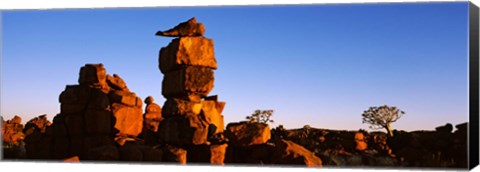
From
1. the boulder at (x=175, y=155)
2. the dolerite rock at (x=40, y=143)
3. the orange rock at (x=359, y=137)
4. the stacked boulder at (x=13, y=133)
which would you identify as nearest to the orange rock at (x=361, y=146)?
the orange rock at (x=359, y=137)

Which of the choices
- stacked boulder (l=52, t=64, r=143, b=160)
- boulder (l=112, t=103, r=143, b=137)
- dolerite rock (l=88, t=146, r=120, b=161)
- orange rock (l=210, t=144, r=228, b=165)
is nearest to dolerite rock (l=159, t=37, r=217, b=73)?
orange rock (l=210, t=144, r=228, b=165)

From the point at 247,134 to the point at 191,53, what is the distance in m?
3.33

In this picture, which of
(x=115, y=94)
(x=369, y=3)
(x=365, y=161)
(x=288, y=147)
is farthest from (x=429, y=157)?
(x=115, y=94)

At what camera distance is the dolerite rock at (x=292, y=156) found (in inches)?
736

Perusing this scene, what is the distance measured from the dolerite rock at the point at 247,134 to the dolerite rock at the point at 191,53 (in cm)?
255

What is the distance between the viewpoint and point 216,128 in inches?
904

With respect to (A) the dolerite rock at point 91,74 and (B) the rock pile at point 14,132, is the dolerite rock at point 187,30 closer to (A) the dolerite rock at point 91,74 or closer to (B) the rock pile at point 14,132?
(A) the dolerite rock at point 91,74

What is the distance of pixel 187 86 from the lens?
22.6 m

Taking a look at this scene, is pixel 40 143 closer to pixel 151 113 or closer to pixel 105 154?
pixel 151 113

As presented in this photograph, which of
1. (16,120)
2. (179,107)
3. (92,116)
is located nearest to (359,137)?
(179,107)

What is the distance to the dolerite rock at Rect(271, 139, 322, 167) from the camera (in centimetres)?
1870

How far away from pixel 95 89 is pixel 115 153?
860 cm

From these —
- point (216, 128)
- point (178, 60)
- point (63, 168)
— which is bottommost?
point (63, 168)

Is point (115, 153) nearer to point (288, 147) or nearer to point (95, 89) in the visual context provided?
point (288, 147)
